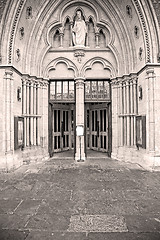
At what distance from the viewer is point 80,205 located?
382cm

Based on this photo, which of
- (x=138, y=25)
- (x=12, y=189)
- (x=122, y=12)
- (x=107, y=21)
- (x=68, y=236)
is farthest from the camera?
(x=107, y=21)

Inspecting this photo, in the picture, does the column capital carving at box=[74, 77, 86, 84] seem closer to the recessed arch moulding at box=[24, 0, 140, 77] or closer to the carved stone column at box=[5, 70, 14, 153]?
the recessed arch moulding at box=[24, 0, 140, 77]

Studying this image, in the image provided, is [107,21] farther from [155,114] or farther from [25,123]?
[25,123]

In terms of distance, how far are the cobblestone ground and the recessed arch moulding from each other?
5.16m

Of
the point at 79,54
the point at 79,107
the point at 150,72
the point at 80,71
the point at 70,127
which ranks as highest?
the point at 79,54

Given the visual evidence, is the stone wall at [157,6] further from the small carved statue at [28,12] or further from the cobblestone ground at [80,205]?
the cobblestone ground at [80,205]

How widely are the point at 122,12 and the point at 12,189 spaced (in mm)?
8699

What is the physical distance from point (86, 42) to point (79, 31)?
629 millimetres

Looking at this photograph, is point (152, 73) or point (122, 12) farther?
point (122, 12)

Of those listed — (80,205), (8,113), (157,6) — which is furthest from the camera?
(8,113)

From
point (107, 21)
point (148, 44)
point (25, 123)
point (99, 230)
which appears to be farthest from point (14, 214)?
point (107, 21)

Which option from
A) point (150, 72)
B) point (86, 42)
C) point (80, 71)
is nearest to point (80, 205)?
point (150, 72)

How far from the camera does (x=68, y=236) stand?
2.76 m

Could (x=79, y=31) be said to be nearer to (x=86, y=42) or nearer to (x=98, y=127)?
(x=86, y=42)
